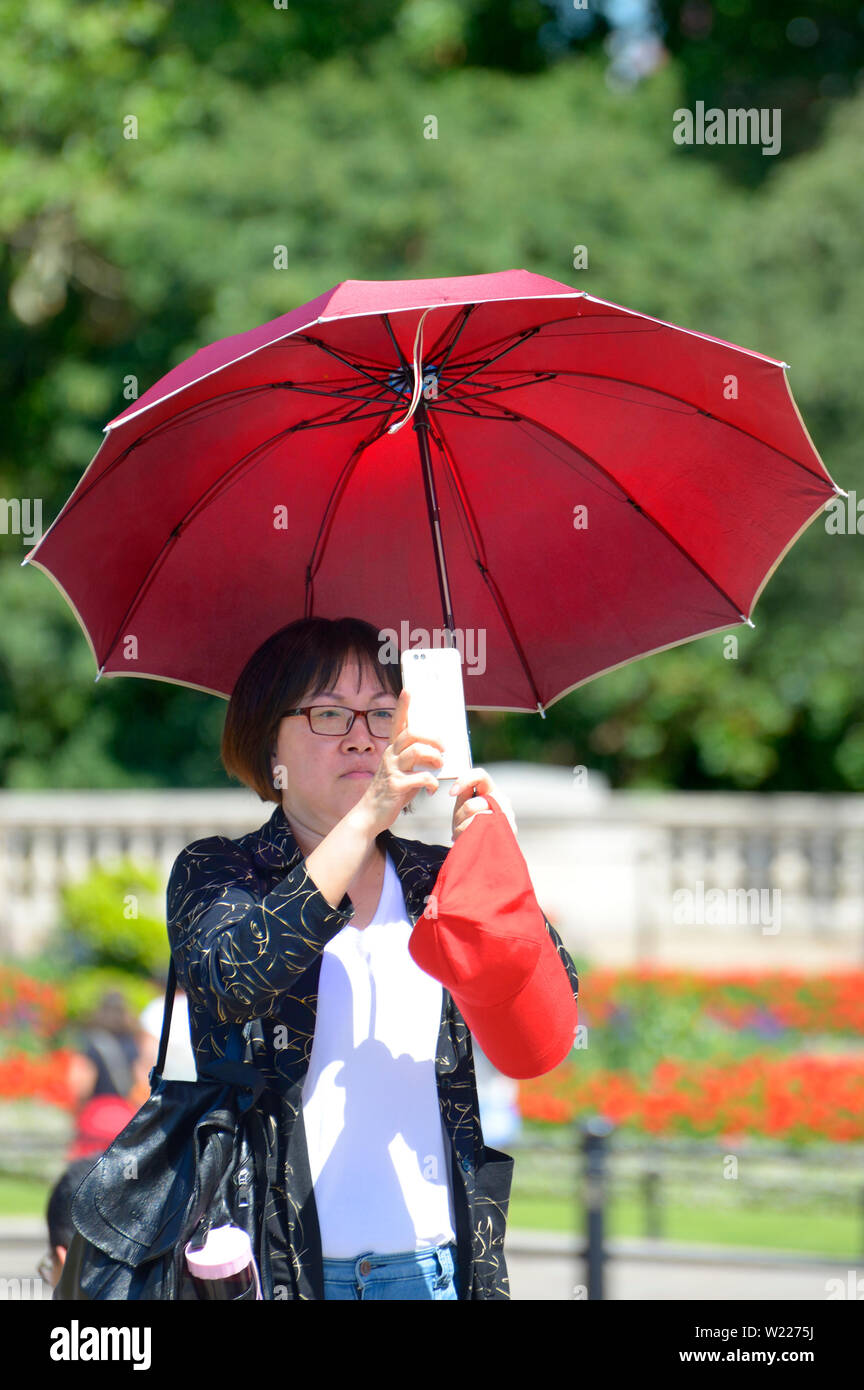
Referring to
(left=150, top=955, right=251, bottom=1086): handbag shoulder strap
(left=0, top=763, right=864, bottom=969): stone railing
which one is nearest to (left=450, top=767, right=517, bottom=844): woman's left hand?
(left=150, top=955, right=251, bottom=1086): handbag shoulder strap

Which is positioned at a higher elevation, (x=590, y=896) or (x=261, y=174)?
(x=261, y=174)

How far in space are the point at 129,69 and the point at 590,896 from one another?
11456 millimetres

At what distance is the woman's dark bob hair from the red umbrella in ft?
0.47

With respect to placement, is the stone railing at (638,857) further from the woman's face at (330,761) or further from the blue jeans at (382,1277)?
the blue jeans at (382,1277)

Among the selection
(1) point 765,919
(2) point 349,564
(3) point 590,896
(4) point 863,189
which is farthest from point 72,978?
(4) point 863,189

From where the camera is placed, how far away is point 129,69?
17859 mm

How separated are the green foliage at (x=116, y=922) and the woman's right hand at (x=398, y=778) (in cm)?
907

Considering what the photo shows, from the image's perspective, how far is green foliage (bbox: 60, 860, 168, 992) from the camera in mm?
11297

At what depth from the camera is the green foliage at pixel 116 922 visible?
11297 mm

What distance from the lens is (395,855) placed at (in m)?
2.55

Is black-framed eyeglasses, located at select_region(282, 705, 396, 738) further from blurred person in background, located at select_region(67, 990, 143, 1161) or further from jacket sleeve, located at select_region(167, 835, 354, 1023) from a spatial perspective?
blurred person in background, located at select_region(67, 990, 143, 1161)

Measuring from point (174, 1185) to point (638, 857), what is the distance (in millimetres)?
10613

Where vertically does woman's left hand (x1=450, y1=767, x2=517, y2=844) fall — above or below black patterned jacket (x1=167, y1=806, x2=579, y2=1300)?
above
